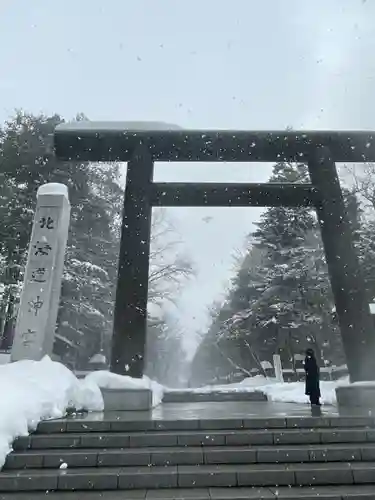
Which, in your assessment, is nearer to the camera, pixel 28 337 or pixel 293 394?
pixel 28 337

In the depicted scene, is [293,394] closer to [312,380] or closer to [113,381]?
[312,380]

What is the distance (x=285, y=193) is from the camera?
10.7 m

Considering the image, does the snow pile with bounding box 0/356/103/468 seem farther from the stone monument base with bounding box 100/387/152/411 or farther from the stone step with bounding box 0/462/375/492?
the stone step with bounding box 0/462/375/492

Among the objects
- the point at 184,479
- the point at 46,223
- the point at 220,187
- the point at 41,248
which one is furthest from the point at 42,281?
the point at 184,479

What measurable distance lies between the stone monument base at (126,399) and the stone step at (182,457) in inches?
130

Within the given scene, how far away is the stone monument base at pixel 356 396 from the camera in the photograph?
8367mm

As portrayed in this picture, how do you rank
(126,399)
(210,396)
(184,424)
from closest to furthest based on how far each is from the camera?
(184,424) < (126,399) < (210,396)

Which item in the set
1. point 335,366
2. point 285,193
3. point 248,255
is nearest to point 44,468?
point 285,193

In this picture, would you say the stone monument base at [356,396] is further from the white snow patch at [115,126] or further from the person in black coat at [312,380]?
the white snow patch at [115,126]

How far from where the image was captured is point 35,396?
6035 millimetres

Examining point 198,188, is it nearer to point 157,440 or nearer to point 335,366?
point 157,440

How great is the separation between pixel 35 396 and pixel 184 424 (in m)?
2.35

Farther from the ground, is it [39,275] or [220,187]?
[220,187]

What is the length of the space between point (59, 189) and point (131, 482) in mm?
7599
